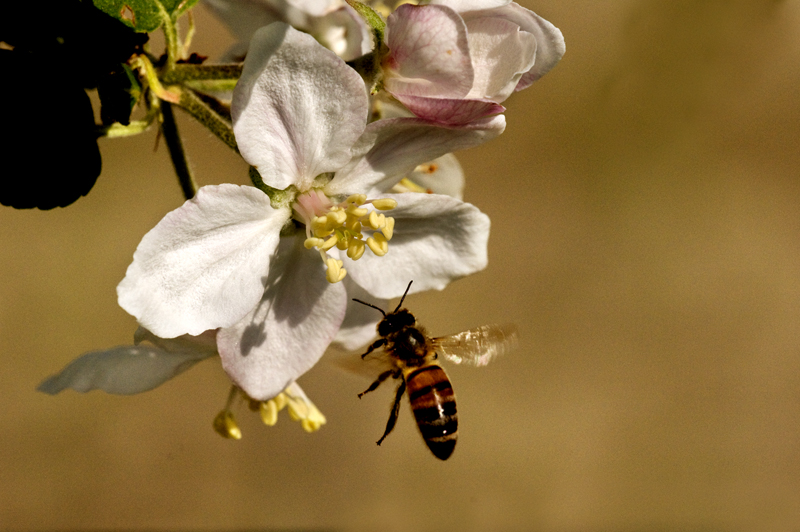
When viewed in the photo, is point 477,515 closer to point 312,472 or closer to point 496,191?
point 312,472

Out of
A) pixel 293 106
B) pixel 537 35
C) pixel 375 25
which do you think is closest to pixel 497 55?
pixel 537 35

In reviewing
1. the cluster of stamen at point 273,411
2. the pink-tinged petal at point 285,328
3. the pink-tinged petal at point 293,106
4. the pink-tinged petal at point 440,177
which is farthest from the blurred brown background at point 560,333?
the pink-tinged petal at point 293,106

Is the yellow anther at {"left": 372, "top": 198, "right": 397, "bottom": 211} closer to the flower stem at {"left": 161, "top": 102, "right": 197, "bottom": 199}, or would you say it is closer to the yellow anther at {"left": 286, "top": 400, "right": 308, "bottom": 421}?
the flower stem at {"left": 161, "top": 102, "right": 197, "bottom": 199}

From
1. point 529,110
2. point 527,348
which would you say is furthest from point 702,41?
point 527,348

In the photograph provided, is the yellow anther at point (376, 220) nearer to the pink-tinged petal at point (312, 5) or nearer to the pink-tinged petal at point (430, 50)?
the pink-tinged petal at point (430, 50)

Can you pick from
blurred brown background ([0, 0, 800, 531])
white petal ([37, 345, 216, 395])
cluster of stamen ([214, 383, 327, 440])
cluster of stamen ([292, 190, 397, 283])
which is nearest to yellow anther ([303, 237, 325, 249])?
cluster of stamen ([292, 190, 397, 283])

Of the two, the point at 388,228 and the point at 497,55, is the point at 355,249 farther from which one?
the point at 497,55

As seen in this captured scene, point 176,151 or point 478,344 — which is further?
point 478,344
